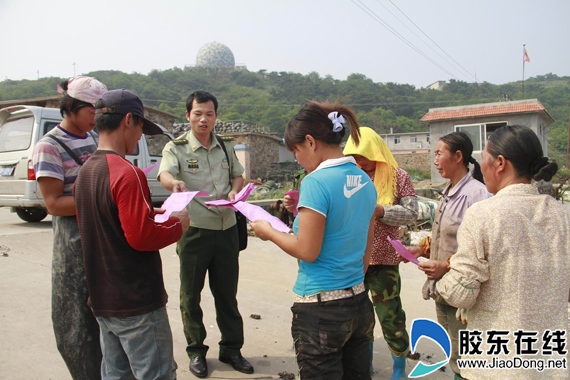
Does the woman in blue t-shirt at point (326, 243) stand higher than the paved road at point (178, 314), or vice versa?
the woman in blue t-shirt at point (326, 243)

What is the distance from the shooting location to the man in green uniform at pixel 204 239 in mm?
3014

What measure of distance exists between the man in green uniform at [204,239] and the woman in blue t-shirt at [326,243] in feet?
3.95

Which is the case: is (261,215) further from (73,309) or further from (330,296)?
(73,309)

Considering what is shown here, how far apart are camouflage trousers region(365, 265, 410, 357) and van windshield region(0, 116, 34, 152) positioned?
21.5 feet

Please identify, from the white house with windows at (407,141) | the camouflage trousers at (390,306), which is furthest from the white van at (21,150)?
the white house with windows at (407,141)

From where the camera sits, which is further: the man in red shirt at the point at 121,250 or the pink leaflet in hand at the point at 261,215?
the pink leaflet in hand at the point at 261,215

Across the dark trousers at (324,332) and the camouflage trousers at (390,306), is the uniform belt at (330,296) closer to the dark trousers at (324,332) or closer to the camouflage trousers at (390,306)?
the dark trousers at (324,332)

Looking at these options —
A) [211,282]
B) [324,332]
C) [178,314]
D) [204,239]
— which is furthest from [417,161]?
[324,332]

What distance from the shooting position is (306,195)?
176 cm

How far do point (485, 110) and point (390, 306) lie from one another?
19745mm

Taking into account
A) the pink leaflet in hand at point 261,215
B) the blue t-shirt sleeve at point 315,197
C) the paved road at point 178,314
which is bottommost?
the paved road at point 178,314

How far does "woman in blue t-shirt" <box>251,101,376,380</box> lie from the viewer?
1762 millimetres

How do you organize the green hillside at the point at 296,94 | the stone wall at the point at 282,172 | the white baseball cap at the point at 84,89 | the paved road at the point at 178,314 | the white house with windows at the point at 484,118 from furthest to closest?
the green hillside at the point at 296,94
the stone wall at the point at 282,172
the white house with windows at the point at 484,118
the paved road at the point at 178,314
the white baseball cap at the point at 84,89

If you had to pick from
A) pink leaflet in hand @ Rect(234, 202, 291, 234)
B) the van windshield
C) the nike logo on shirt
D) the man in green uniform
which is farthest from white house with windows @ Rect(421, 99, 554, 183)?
the nike logo on shirt
